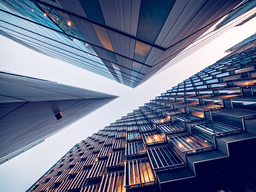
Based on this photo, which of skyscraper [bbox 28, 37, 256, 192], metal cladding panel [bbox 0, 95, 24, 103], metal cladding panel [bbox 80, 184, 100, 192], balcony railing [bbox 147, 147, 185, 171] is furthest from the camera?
metal cladding panel [bbox 80, 184, 100, 192]

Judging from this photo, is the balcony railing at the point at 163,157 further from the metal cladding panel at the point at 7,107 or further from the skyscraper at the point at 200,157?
the metal cladding panel at the point at 7,107

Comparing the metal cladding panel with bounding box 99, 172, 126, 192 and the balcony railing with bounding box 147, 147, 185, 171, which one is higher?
the balcony railing with bounding box 147, 147, 185, 171

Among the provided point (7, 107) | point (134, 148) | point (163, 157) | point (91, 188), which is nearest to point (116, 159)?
point (134, 148)

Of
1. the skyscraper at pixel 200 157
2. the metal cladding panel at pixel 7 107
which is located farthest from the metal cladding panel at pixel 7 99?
the skyscraper at pixel 200 157

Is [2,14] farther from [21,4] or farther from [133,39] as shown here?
[133,39]

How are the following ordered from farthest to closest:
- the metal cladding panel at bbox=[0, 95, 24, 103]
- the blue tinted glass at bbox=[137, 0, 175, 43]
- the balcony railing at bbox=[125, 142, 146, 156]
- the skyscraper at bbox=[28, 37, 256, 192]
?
1. the balcony railing at bbox=[125, 142, 146, 156]
2. the skyscraper at bbox=[28, 37, 256, 192]
3. the blue tinted glass at bbox=[137, 0, 175, 43]
4. the metal cladding panel at bbox=[0, 95, 24, 103]

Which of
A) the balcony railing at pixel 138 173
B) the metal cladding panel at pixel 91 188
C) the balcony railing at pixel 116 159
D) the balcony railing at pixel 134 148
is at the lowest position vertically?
the metal cladding panel at pixel 91 188

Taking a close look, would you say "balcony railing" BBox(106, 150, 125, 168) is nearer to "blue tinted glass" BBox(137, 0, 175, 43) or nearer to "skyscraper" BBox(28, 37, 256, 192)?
"skyscraper" BBox(28, 37, 256, 192)

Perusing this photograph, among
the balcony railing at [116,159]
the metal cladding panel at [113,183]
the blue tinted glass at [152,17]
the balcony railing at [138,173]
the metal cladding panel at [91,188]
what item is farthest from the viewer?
the balcony railing at [116,159]

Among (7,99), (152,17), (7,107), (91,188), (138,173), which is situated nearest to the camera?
(7,99)

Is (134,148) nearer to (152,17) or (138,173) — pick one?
(138,173)

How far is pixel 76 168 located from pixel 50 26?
32.3 metres

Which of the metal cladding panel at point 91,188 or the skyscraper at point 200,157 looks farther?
the metal cladding panel at point 91,188

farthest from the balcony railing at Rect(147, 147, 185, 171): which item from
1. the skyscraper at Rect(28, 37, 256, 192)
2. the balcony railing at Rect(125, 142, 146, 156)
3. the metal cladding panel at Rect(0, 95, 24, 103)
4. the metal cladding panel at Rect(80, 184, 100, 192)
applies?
the metal cladding panel at Rect(0, 95, 24, 103)
